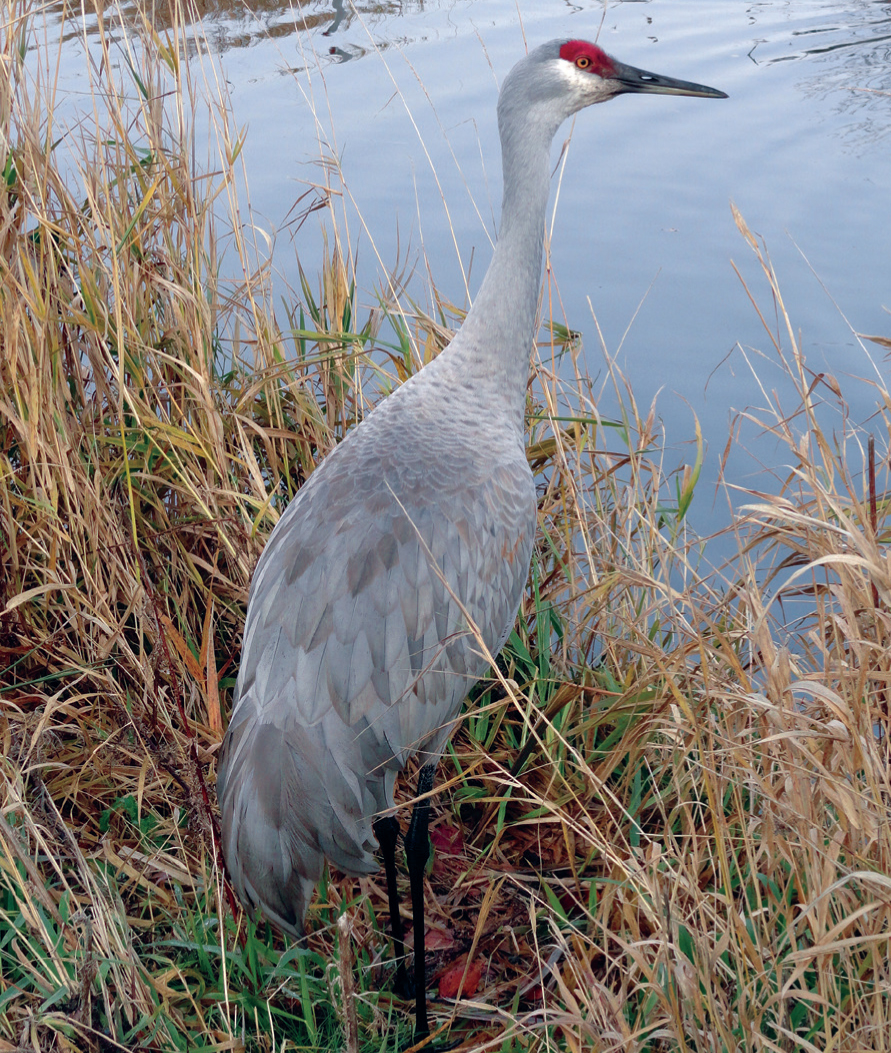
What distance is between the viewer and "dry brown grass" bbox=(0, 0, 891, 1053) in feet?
5.04

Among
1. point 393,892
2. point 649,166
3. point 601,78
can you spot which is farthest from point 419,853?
point 649,166

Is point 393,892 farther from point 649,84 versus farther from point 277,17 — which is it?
point 277,17

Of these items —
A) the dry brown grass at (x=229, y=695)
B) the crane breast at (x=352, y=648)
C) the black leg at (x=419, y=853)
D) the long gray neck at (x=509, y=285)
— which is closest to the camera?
the dry brown grass at (x=229, y=695)

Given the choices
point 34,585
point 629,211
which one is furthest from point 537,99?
point 629,211

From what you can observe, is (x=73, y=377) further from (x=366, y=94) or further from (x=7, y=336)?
(x=366, y=94)

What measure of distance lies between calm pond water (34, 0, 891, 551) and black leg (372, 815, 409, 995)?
1.75 m

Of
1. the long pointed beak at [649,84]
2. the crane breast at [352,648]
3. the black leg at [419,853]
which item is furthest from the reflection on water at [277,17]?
the black leg at [419,853]

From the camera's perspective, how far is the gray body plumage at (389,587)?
187cm

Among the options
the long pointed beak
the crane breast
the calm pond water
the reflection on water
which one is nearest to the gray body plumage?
the crane breast

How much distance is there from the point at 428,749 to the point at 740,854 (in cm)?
68

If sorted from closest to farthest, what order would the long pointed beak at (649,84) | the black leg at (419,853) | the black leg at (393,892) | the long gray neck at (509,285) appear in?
the black leg at (419,853), the black leg at (393,892), the long gray neck at (509,285), the long pointed beak at (649,84)

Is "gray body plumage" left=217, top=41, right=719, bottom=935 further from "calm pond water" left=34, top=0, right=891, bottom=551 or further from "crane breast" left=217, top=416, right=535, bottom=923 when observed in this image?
"calm pond water" left=34, top=0, right=891, bottom=551

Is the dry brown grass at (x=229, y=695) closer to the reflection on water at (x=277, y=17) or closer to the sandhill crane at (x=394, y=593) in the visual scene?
the sandhill crane at (x=394, y=593)

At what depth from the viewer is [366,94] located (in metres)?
5.61
